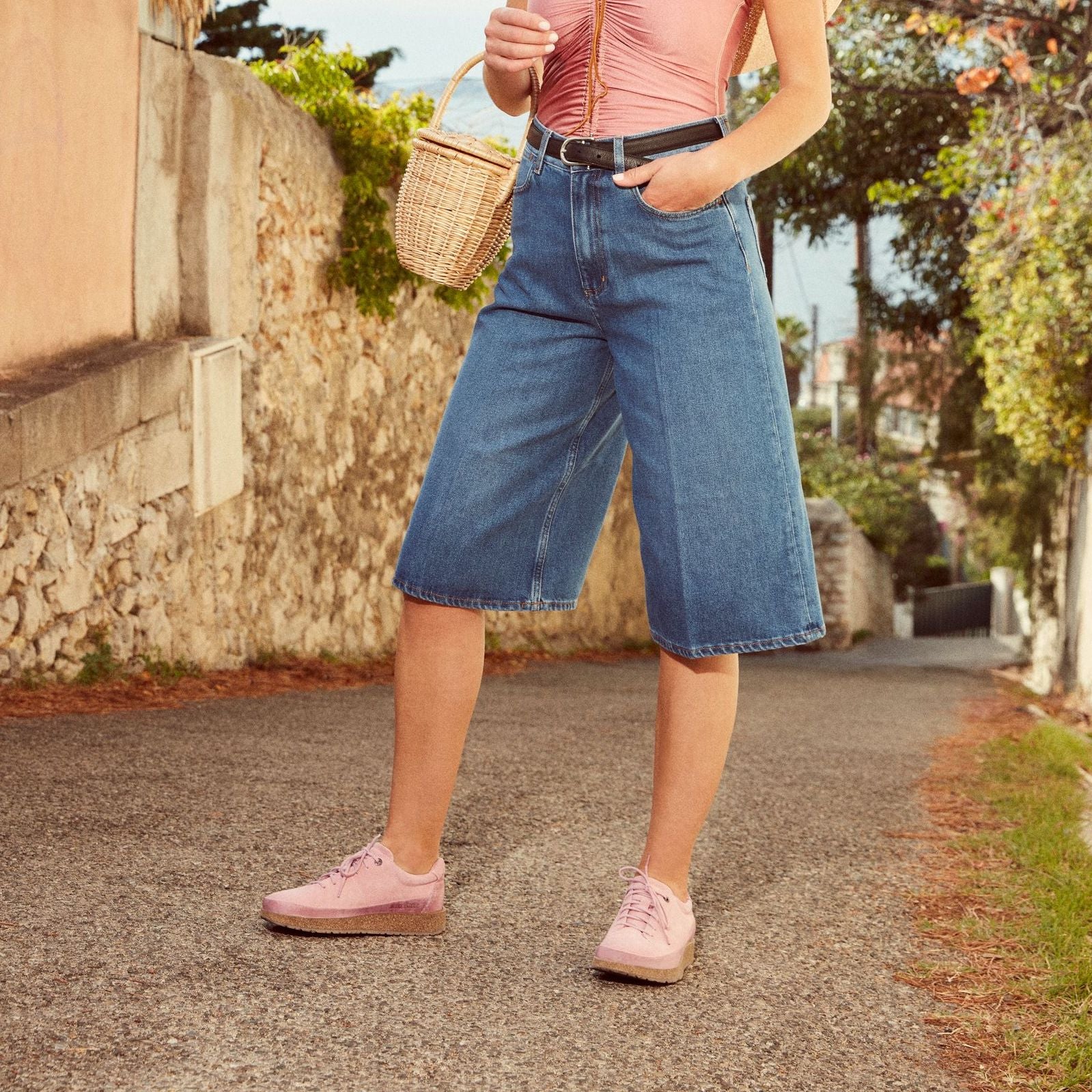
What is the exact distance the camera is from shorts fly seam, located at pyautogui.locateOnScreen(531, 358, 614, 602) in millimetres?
2170

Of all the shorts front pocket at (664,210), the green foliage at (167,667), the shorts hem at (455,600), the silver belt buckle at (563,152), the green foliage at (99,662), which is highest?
the silver belt buckle at (563,152)

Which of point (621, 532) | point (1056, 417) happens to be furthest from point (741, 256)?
point (621, 532)

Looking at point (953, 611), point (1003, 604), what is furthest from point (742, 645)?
point (953, 611)

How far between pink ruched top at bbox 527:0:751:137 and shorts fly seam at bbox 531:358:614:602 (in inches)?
15.8

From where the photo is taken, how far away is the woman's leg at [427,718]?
213 centimetres

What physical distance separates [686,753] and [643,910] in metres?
0.26

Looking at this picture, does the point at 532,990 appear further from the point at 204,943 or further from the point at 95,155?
the point at 95,155

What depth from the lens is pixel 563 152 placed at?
2045 mm

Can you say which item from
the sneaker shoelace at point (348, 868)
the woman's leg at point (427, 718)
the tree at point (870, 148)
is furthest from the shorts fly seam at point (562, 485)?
the tree at point (870, 148)

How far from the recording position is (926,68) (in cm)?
1127

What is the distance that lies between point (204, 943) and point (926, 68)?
11107 millimetres

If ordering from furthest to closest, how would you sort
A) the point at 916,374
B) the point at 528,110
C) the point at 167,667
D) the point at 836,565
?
the point at 916,374 → the point at 836,565 → the point at 167,667 → the point at 528,110

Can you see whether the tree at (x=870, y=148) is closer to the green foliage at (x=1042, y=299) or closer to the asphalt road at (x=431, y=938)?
the green foliage at (x=1042, y=299)

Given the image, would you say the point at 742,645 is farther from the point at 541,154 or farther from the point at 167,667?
the point at 167,667
